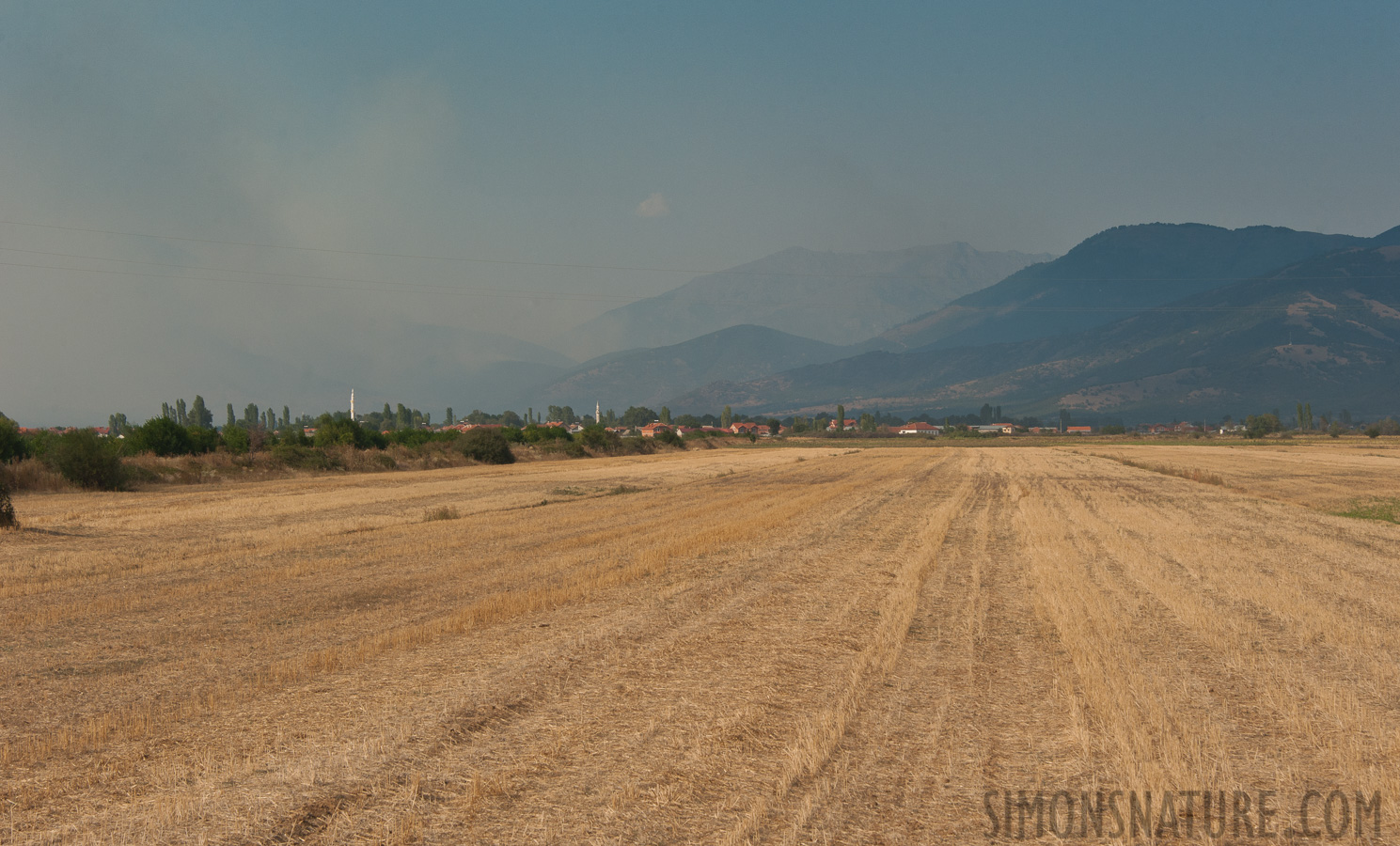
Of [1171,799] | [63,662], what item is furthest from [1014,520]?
[63,662]

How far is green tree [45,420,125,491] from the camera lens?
3466 cm

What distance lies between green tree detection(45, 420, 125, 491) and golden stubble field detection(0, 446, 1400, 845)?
1728 cm

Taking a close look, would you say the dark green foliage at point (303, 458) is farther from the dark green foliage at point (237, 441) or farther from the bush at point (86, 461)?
the bush at point (86, 461)

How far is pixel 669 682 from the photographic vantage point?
28.2 ft

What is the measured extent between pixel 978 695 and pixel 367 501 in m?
26.7

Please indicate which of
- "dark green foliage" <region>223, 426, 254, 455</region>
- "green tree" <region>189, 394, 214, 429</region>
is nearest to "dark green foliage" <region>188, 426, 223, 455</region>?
"dark green foliage" <region>223, 426, 254, 455</region>

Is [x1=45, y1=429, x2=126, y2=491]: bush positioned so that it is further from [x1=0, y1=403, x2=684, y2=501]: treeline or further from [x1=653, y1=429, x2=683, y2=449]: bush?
[x1=653, y1=429, x2=683, y2=449]: bush

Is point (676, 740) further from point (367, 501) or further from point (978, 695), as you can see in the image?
point (367, 501)

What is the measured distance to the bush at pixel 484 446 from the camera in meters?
63.3

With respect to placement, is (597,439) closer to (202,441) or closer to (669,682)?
(202,441)

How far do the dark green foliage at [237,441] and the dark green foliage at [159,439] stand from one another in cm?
258

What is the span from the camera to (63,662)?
9.52 m

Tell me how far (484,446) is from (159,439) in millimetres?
21296

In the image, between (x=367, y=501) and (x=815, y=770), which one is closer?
(x=815, y=770)
